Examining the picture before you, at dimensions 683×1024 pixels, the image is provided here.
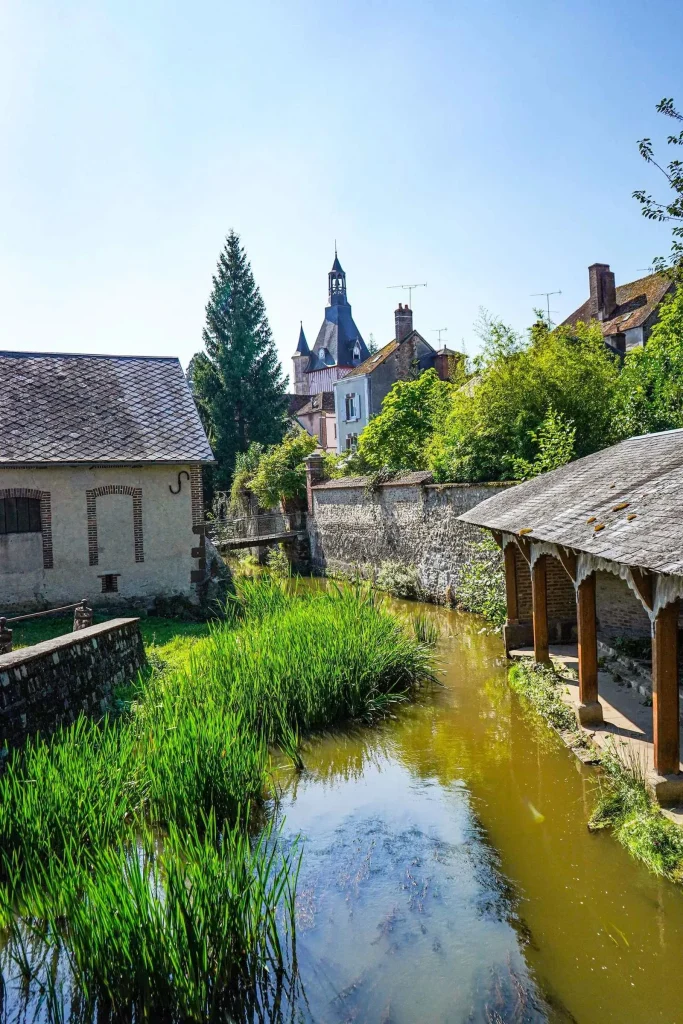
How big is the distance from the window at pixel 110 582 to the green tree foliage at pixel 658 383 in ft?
38.4

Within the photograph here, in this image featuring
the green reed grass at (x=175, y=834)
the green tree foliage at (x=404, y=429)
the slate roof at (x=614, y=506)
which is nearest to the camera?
the green reed grass at (x=175, y=834)

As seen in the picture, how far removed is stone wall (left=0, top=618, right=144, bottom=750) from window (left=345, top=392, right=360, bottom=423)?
32323mm

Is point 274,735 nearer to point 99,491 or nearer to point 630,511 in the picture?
point 630,511

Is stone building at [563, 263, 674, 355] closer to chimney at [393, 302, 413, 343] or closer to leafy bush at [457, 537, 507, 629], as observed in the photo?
chimney at [393, 302, 413, 343]

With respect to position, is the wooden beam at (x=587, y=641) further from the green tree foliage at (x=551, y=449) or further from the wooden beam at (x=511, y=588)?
the green tree foliage at (x=551, y=449)

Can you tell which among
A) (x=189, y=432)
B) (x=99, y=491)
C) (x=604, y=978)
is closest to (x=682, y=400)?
(x=189, y=432)

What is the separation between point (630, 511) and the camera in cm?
692

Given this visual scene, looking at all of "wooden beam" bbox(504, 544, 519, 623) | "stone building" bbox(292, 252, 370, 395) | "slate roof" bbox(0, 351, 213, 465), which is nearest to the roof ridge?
"slate roof" bbox(0, 351, 213, 465)

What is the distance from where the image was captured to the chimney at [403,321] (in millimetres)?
39469

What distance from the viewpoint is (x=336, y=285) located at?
221 ft

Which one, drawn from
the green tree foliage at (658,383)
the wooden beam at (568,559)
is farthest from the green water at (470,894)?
the green tree foliage at (658,383)

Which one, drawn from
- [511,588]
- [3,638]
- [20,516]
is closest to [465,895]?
[3,638]

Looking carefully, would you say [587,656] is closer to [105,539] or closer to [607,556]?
[607,556]

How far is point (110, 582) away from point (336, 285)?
56619 millimetres
